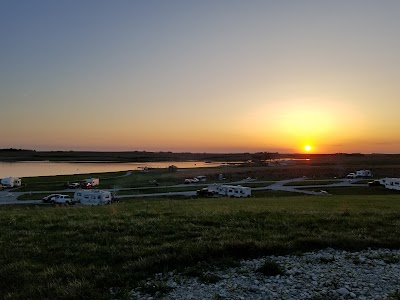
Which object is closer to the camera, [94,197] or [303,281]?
[303,281]

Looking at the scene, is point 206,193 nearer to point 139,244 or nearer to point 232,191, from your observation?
point 232,191

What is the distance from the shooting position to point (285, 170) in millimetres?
109438

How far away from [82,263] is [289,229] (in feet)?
23.3

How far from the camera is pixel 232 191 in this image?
6178cm

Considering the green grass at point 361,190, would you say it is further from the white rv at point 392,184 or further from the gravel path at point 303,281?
the gravel path at point 303,281

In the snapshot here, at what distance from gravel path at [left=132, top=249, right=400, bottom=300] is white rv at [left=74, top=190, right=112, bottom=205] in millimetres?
46459

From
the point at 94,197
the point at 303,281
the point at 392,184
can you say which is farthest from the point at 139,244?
the point at 392,184

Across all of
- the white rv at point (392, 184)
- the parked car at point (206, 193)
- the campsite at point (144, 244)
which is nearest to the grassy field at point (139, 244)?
the campsite at point (144, 244)

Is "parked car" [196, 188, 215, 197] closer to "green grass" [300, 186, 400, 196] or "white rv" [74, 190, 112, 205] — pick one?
"white rv" [74, 190, 112, 205]

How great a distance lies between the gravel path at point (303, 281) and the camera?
24.3 ft

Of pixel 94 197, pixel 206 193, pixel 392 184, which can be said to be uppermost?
pixel 392 184

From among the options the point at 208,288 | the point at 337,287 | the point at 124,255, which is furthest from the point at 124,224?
the point at 337,287

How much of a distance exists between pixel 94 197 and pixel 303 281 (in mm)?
49595

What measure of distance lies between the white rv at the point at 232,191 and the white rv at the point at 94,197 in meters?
18.6
